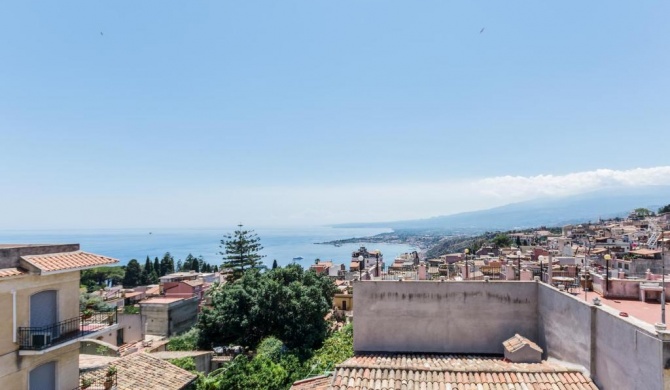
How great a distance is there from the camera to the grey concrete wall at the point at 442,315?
997 cm

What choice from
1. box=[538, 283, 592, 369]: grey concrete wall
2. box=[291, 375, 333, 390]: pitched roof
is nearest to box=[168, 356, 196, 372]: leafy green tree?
box=[291, 375, 333, 390]: pitched roof

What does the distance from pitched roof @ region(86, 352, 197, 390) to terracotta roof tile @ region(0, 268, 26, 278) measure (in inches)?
186

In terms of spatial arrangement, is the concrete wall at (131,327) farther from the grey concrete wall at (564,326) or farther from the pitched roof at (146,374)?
the grey concrete wall at (564,326)

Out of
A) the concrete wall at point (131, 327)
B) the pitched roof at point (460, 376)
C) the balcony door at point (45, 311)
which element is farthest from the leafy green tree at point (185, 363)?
the pitched roof at point (460, 376)

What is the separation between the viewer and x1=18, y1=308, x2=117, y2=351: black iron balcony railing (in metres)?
8.95

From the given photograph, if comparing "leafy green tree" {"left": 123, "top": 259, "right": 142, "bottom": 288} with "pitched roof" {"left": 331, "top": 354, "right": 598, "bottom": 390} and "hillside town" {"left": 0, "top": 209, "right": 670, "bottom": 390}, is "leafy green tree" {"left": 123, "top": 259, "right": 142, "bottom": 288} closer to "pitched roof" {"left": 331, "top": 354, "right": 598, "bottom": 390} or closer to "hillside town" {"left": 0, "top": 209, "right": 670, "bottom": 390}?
"hillside town" {"left": 0, "top": 209, "right": 670, "bottom": 390}

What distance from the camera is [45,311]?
9.72m

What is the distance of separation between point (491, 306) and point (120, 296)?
4043 cm

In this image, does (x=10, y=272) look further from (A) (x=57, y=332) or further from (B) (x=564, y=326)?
(B) (x=564, y=326)

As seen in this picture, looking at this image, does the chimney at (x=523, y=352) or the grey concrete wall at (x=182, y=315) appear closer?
the chimney at (x=523, y=352)

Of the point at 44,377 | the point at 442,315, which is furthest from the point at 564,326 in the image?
the point at 44,377

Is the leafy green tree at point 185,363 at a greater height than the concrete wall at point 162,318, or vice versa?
the leafy green tree at point 185,363

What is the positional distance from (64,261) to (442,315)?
33.3 feet

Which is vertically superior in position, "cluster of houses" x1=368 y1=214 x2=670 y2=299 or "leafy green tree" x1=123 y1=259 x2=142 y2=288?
"cluster of houses" x1=368 y1=214 x2=670 y2=299
